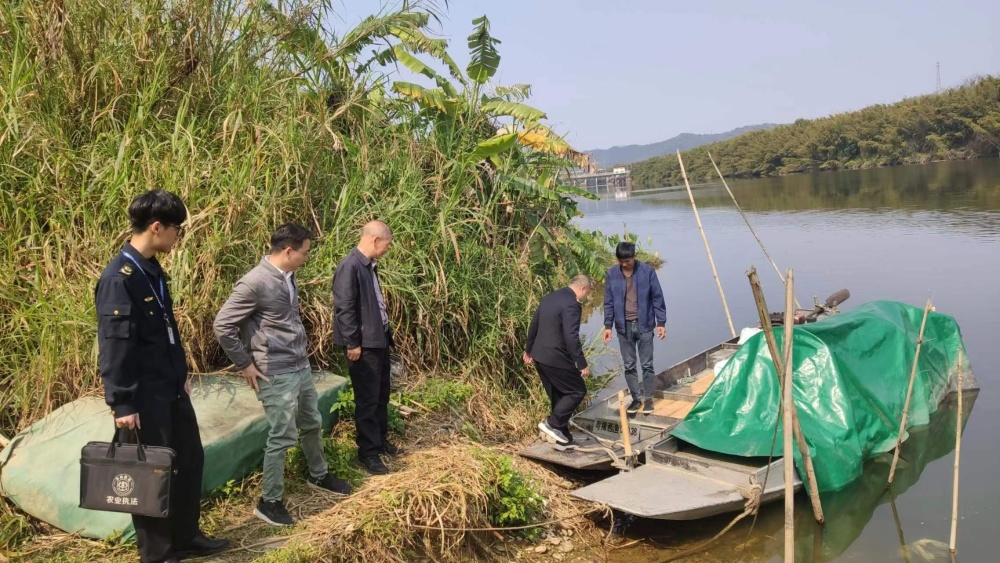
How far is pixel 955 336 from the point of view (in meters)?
7.99

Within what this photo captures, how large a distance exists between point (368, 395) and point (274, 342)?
110 centimetres

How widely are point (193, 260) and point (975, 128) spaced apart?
60.7 meters

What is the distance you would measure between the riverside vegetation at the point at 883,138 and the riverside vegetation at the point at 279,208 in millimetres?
56410

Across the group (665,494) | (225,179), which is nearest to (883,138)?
(665,494)

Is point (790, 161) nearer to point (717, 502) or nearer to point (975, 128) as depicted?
point (975, 128)

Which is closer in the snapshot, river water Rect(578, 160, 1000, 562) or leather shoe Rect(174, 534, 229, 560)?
leather shoe Rect(174, 534, 229, 560)

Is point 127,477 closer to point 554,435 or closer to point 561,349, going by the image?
point 561,349

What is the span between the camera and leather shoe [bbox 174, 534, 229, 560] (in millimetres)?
3584

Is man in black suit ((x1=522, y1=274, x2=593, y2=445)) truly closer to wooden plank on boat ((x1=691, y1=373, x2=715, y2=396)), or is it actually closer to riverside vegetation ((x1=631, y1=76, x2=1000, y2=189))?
wooden plank on boat ((x1=691, y1=373, x2=715, y2=396))

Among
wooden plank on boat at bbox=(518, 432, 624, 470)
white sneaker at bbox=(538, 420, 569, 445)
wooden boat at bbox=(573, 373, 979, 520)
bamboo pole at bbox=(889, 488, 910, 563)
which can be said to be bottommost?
bamboo pole at bbox=(889, 488, 910, 563)

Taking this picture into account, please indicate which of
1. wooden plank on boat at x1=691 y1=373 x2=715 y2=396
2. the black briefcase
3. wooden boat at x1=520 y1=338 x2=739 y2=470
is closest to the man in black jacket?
wooden boat at x1=520 y1=338 x2=739 y2=470

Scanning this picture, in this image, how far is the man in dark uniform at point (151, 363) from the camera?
9.97 ft

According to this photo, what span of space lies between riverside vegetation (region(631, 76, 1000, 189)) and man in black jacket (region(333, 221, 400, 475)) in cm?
5872

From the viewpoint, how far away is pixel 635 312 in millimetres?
6875
